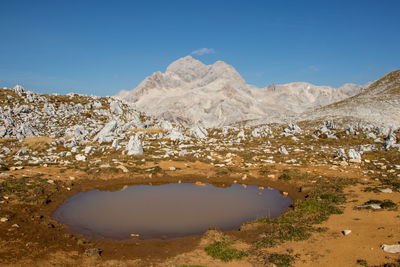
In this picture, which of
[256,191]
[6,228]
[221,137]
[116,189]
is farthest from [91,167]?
[221,137]

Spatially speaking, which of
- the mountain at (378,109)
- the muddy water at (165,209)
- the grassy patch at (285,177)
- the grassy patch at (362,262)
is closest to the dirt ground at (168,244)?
the grassy patch at (362,262)

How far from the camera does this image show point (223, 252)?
46.0ft

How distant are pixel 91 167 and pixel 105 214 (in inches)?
526

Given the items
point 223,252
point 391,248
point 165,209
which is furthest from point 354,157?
point 223,252

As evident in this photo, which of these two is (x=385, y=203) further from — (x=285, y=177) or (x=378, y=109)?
(x=378, y=109)

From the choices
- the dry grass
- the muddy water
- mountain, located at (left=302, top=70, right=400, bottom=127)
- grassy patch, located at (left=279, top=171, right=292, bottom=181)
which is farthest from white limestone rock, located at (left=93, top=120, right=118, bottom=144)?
mountain, located at (left=302, top=70, right=400, bottom=127)

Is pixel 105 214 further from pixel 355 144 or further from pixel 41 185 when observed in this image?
pixel 355 144

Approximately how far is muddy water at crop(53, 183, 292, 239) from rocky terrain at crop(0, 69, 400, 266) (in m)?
1.22

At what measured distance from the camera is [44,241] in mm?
14883

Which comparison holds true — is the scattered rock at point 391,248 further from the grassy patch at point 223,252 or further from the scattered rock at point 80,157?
the scattered rock at point 80,157

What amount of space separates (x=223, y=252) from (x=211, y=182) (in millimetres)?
15464

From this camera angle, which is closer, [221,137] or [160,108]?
[221,137]

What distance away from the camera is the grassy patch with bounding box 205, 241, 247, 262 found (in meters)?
13.5

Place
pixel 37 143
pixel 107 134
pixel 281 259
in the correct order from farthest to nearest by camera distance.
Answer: pixel 107 134 → pixel 37 143 → pixel 281 259
